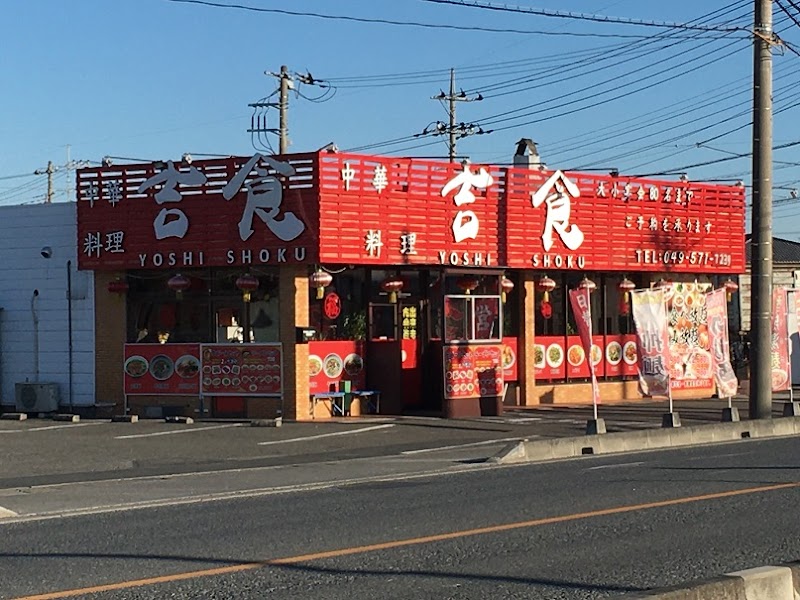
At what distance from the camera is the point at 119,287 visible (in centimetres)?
2755

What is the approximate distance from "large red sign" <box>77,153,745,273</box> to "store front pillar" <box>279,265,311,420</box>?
615 mm

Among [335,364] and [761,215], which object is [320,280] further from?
[761,215]

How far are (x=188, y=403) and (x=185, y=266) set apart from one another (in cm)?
301

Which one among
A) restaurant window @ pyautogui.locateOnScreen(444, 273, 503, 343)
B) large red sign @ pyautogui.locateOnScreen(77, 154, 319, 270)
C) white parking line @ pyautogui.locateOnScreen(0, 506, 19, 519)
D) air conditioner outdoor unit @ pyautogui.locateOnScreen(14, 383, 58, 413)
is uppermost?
large red sign @ pyautogui.locateOnScreen(77, 154, 319, 270)

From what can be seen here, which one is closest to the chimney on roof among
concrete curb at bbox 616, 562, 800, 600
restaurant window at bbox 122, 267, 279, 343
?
restaurant window at bbox 122, 267, 279, 343

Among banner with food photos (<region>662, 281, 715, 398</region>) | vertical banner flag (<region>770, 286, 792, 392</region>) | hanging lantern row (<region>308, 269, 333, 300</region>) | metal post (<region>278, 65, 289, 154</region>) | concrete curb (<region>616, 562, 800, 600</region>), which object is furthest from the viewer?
metal post (<region>278, 65, 289, 154</region>)

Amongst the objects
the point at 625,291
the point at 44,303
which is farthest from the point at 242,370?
the point at 625,291

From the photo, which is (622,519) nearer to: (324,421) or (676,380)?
(676,380)

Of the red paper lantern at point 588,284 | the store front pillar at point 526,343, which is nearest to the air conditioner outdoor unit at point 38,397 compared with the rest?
the store front pillar at point 526,343

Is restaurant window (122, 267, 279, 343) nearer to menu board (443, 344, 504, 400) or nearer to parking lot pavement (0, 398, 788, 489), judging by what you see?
parking lot pavement (0, 398, 788, 489)

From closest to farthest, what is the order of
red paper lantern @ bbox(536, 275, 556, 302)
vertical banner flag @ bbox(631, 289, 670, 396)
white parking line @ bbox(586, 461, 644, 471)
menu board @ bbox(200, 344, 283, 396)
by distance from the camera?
white parking line @ bbox(586, 461, 644, 471)
vertical banner flag @ bbox(631, 289, 670, 396)
menu board @ bbox(200, 344, 283, 396)
red paper lantern @ bbox(536, 275, 556, 302)

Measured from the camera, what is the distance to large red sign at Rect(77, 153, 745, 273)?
26.0 meters

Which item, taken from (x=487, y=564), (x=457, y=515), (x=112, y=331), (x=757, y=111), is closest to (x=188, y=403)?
(x=112, y=331)

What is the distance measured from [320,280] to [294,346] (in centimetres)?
154
